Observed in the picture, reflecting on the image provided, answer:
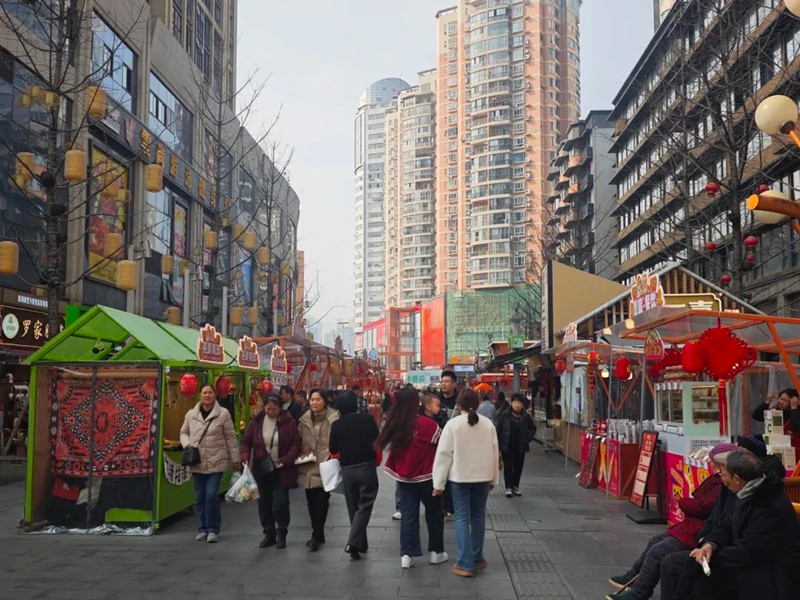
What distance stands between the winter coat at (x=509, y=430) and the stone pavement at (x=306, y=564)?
184 centimetres

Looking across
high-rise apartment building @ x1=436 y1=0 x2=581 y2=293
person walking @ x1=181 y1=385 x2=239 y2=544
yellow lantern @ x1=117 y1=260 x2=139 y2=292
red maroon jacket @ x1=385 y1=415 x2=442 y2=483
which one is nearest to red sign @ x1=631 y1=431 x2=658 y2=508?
red maroon jacket @ x1=385 y1=415 x2=442 y2=483

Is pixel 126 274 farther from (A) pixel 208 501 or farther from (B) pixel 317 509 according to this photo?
(B) pixel 317 509

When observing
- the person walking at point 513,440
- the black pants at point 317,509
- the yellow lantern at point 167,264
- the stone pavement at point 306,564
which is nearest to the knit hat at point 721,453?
the stone pavement at point 306,564

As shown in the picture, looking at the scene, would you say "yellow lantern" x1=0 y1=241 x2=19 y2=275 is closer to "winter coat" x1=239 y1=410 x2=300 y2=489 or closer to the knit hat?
"winter coat" x1=239 y1=410 x2=300 y2=489

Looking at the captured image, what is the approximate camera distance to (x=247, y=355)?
1402cm

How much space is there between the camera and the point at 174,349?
11.0m

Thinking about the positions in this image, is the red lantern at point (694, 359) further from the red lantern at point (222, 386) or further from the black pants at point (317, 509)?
the red lantern at point (222, 386)

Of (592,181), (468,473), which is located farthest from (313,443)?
(592,181)

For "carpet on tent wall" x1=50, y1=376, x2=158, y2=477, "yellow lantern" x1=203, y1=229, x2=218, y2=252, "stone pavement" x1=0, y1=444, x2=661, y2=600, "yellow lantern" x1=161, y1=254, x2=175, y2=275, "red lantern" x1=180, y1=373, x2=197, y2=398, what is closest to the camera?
"stone pavement" x1=0, y1=444, x2=661, y2=600

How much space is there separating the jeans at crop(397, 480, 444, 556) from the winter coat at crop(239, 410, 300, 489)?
143cm

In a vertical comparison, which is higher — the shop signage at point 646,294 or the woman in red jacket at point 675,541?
the shop signage at point 646,294

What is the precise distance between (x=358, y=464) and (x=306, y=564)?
107cm

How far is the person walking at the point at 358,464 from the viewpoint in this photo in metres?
7.86

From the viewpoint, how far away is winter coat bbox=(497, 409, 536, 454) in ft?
41.1
